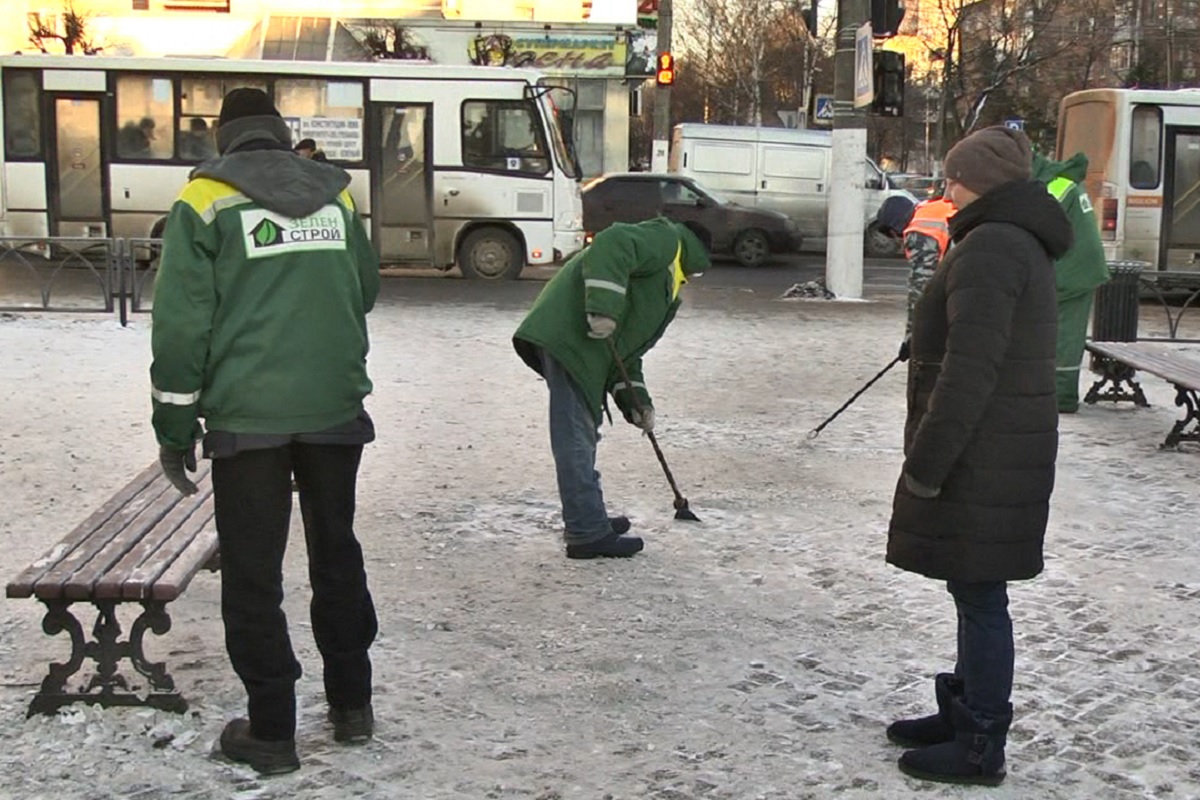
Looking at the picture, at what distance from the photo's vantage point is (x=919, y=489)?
3.74 meters

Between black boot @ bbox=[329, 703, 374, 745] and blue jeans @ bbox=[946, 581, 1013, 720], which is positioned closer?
blue jeans @ bbox=[946, 581, 1013, 720]

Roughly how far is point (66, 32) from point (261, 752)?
1166 inches

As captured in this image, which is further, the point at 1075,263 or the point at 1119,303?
the point at 1119,303

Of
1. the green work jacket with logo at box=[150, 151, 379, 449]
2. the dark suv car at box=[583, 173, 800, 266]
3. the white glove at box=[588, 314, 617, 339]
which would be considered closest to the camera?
the green work jacket with logo at box=[150, 151, 379, 449]

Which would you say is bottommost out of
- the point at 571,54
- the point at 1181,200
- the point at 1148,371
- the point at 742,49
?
the point at 1148,371

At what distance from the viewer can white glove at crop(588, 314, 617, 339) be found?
18.6 ft

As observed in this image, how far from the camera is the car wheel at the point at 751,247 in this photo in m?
23.3

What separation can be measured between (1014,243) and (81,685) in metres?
2.93

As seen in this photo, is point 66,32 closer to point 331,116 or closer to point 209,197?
point 331,116

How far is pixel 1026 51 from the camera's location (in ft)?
123

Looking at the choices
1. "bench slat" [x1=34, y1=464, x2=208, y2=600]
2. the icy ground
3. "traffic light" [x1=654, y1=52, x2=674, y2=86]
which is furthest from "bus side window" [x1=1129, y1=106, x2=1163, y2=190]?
"bench slat" [x1=34, y1=464, x2=208, y2=600]

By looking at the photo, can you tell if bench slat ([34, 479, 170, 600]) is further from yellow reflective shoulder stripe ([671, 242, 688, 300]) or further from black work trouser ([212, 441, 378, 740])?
yellow reflective shoulder stripe ([671, 242, 688, 300])

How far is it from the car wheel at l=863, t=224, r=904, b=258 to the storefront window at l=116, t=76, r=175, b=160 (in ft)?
39.4

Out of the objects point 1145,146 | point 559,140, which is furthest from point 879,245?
point 559,140
